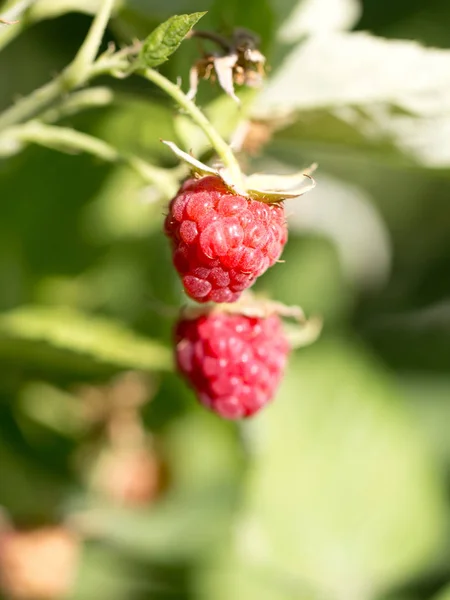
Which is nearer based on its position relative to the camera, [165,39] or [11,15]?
[165,39]

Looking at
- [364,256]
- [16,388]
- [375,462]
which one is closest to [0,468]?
[16,388]

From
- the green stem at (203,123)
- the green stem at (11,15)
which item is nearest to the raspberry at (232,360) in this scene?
the green stem at (203,123)

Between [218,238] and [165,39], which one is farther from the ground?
[165,39]

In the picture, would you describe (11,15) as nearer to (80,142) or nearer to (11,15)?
(11,15)

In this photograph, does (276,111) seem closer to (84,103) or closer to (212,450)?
(84,103)

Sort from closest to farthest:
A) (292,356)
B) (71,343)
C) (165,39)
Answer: (165,39), (71,343), (292,356)

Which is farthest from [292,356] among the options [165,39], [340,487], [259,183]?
→ [165,39]
